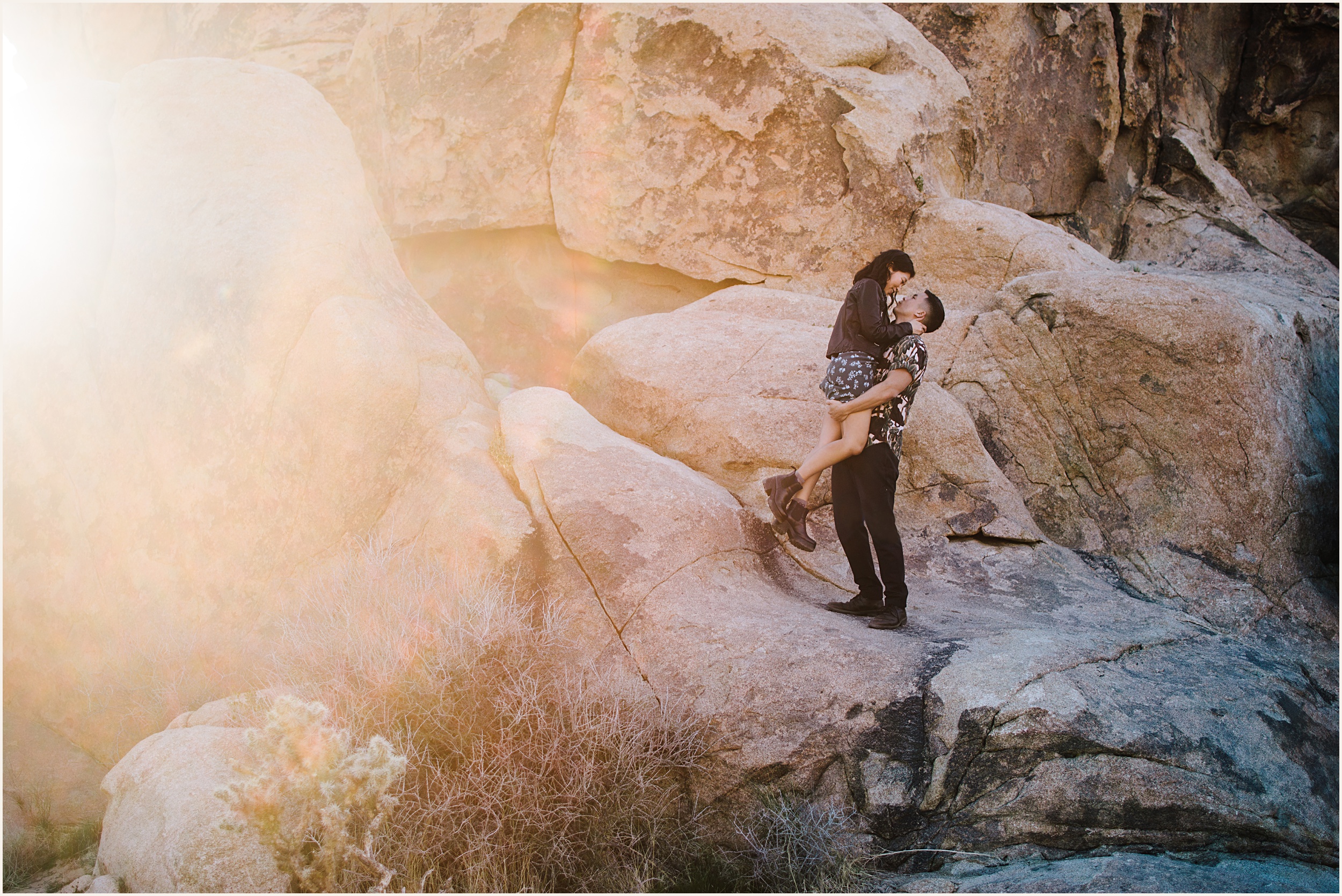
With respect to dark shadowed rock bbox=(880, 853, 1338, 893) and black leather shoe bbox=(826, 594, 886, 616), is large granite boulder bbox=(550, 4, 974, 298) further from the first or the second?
dark shadowed rock bbox=(880, 853, 1338, 893)

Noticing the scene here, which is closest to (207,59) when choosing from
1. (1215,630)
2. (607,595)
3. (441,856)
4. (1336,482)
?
(607,595)

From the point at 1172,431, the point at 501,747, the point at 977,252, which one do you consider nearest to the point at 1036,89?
the point at 977,252

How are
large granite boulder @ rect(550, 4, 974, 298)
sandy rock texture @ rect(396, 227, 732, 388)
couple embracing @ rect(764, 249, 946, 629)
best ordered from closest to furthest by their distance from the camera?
couple embracing @ rect(764, 249, 946, 629)
large granite boulder @ rect(550, 4, 974, 298)
sandy rock texture @ rect(396, 227, 732, 388)

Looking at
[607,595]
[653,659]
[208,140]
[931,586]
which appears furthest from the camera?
[208,140]

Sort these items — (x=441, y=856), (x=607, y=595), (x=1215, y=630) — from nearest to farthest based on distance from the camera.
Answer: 1. (x=441, y=856)
2. (x=607, y=595)
3. (x=1215, y=630)

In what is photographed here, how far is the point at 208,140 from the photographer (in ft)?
18.0

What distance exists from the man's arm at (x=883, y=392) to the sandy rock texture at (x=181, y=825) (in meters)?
2.97

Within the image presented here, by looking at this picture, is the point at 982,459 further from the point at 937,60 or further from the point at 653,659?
the point at 937,60

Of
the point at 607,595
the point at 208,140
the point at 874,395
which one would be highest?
the point at 208,140

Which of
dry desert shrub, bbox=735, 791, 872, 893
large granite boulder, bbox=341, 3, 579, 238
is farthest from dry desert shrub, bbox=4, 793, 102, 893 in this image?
large granite boulder, bbox=341, 3, 579, 238

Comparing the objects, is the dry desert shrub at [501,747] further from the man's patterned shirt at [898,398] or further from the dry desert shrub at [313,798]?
the man's patterned shirt at [898,398]

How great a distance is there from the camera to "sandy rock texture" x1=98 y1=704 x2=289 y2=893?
2871mm

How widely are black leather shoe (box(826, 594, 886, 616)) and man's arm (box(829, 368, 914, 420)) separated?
3.05 feet

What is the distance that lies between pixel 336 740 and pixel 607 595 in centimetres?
142
